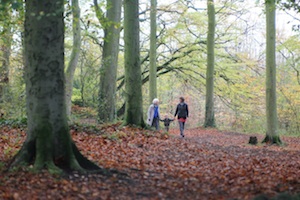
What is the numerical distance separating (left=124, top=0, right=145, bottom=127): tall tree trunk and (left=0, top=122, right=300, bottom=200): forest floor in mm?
1958

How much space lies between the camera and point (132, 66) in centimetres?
1288

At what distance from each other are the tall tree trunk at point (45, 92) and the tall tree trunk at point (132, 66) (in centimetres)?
665

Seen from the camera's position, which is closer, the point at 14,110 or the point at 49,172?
the point at 49,172

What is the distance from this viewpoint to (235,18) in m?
24.1

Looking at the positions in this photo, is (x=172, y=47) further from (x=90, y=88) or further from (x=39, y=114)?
(x=39, y=114)

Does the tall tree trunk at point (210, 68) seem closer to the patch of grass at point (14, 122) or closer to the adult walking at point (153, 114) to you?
the adult walking at point (153, 114)

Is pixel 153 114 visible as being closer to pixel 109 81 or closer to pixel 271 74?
pixel 109 81

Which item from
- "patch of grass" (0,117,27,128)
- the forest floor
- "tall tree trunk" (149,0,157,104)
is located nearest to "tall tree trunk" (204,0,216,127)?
"tall tree trunk" (149,0,157,104)

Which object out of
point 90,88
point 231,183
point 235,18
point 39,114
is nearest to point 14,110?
point 90,88

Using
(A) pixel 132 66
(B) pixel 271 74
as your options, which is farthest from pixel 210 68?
(A) pixel 132 66

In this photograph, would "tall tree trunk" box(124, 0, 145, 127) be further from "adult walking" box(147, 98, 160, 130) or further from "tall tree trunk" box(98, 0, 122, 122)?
"tall tree trunk" box(98, 0, 122, 122)

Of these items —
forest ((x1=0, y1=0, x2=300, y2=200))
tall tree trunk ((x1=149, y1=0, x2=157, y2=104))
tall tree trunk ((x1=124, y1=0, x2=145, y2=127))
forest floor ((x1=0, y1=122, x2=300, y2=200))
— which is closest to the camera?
forest floor ((x1=0, y1=122, x2=300, y2=200))

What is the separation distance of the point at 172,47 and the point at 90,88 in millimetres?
9468

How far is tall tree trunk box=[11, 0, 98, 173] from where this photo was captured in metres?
6.00
